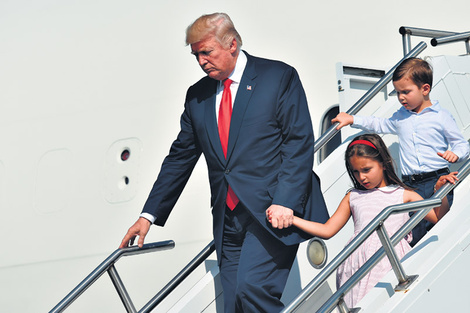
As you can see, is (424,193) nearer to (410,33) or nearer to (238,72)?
(238,72)

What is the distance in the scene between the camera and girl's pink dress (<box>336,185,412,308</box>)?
2750 mm

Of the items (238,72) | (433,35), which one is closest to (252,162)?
(238,72)

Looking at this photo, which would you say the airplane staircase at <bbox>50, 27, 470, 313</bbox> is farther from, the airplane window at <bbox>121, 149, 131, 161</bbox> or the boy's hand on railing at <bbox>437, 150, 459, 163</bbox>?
the airplane window at <bbox>121, 149, 131, 161</bbox>

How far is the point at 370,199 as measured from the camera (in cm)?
280

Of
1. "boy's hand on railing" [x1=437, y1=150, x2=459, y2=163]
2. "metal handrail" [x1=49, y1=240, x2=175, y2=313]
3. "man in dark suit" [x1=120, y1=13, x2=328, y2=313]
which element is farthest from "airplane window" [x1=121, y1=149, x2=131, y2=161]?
"boy's hand on railing" [x1=437, y1=150, x2=459, y2=163]

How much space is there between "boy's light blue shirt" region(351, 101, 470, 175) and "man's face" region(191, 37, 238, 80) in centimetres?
100

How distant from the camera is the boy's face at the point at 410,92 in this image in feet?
10.1

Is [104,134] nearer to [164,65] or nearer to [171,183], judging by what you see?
[164,65]

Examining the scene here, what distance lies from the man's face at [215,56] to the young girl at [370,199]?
0.62m

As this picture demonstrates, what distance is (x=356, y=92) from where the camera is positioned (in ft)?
13.4

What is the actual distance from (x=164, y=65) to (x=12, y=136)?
1.44 m

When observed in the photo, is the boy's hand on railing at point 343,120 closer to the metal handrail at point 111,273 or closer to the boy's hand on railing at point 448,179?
the boy's hand on railing at point 448,179

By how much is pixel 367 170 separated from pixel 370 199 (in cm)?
12

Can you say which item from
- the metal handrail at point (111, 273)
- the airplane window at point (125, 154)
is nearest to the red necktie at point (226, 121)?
the metal handrail at point (111, 273)
